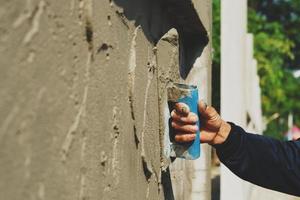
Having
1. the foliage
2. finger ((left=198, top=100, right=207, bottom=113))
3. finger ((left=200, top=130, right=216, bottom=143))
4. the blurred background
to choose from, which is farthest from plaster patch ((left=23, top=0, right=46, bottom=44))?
the foliage

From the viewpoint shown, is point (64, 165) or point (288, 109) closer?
point (64, 165)

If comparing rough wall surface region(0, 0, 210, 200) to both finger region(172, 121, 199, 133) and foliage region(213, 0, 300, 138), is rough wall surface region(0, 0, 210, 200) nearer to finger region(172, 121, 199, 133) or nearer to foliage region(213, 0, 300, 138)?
finger region(172, 121, 199, 133)

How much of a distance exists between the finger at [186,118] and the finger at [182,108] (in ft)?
0.04

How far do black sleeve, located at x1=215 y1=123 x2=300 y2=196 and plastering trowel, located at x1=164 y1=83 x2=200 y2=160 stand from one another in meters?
0.35

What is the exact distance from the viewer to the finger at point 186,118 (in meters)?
1.88

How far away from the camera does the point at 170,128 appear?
1946mm

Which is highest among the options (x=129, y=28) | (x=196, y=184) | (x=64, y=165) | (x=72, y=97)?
(x=129, y=28)

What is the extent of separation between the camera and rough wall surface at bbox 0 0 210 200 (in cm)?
80

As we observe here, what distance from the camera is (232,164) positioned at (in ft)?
7.60

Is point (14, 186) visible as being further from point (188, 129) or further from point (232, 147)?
point (232, 147)

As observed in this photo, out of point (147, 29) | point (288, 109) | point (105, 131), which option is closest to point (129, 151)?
point (105, 131)

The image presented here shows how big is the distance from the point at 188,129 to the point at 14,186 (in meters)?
1.13

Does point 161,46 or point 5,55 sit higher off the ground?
point 161,46

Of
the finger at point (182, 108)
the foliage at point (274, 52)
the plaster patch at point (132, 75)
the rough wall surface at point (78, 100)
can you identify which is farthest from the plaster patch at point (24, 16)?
the foliage at point (274, 52)
